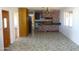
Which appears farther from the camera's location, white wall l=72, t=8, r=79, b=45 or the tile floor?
white wall l=72, t=8, r=79, b=45

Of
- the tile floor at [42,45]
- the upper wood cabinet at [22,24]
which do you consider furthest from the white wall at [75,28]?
the upper wood cabinet at [22,24]

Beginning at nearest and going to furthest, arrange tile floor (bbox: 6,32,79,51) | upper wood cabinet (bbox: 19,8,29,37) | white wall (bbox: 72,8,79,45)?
tile floor (bbox: 6,32,79,51)
white wall (bbox: 72,8,79,45)
upper wood cabinet (bbox: 19,8,29,37)

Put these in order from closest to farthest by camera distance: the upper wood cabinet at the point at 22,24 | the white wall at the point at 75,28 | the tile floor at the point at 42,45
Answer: the tile floor at the point at 42,45
the white wall at the point at 75,28
the upper wood cabinet at the point at 22,24

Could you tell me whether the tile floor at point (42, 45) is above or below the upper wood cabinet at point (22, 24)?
below

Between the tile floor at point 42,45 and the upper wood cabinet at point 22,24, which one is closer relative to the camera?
the tile floor at point 42,45

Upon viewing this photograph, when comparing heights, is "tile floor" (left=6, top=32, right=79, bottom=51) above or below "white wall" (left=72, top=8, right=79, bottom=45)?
below

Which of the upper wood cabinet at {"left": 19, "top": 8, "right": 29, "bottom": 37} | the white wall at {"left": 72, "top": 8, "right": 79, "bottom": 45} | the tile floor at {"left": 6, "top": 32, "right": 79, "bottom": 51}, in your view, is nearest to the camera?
the tile floor at {"left": 6, "top": 32, "right": 79, "bottom": 51}

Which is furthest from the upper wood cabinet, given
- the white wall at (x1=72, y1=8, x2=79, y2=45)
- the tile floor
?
the white wall at (x1=72, y1=8, x2=79, y2=45)

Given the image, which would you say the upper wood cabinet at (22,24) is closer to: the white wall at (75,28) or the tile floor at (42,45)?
the tile floor at (42,45)

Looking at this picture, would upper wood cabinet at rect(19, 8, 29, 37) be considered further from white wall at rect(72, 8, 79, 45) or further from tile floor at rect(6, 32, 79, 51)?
white wall at rect(72, 8, 79, 45)
